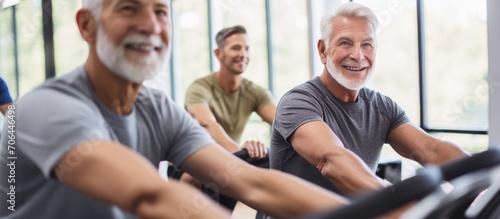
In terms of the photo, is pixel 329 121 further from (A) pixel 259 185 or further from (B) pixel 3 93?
(B) pixel 3 93

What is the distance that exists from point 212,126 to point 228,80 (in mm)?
640

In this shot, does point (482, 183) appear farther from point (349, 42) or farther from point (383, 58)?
point (383, 58)

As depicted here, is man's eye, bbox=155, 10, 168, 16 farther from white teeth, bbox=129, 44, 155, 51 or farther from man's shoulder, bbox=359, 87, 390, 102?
man's shoulder, bbox=359, 87, 390, 102

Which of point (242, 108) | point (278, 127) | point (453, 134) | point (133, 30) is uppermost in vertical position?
point (133, 30)

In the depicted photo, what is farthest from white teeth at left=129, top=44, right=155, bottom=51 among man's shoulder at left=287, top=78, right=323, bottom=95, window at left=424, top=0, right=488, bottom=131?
window at left=424, top=0, right=488, bottom=131

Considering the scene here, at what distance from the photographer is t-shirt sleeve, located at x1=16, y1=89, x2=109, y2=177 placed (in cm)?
92

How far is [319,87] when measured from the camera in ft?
6.46

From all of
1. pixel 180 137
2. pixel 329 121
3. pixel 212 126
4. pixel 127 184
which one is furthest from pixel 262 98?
pixel 127 184

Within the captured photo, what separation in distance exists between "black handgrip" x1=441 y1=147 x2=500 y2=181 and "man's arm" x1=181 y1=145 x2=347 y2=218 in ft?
0.58

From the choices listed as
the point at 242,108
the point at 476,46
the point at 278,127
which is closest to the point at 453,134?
the point at 476,46

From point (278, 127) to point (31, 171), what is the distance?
3.09 ft

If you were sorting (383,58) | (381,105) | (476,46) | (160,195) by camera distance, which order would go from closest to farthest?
(160,195) < (381,105) < (476,46) < (383,58)

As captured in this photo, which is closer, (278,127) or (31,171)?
(31,171)

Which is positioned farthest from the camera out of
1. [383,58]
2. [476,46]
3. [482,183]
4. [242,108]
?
[383,58]
